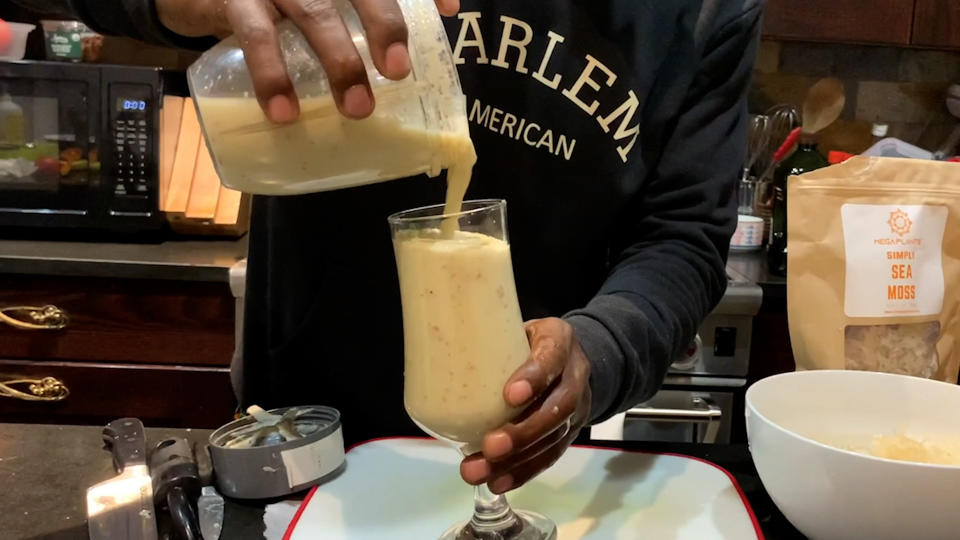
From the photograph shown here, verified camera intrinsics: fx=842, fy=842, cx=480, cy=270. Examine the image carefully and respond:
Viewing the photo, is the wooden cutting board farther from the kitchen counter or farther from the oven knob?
the oven knob

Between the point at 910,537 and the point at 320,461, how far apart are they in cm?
51

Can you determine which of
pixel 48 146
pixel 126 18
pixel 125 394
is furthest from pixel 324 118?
pixel 48 146

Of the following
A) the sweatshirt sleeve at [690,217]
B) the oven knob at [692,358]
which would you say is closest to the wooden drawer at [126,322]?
the oven knob at [692,358]

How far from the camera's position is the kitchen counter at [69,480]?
0.73 meters

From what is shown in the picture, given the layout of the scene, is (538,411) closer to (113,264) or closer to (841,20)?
(113,264)

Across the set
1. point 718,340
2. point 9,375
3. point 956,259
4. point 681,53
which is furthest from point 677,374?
point 9,375

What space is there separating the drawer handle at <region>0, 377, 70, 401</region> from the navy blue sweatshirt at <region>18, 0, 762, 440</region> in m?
0.98

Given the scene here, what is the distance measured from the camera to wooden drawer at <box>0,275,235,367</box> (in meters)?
1.72

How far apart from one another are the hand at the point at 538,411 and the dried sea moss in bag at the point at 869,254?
16.0 inches

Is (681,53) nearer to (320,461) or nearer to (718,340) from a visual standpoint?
(320,461)

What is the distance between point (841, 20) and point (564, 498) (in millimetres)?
1587

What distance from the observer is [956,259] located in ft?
3.23

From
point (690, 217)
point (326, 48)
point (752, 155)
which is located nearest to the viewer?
point (326, 48)

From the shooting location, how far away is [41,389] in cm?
175
